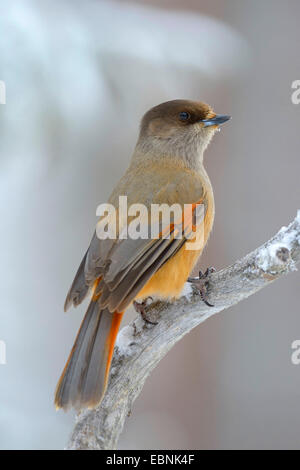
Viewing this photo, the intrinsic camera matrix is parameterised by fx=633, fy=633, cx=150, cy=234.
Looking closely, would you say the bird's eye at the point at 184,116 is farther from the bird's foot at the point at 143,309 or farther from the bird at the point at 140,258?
the bird's foot at the point at 143,309

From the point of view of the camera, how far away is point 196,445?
6.15 metres

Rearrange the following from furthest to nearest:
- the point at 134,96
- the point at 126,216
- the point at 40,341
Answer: the point at 40,341
the point at 134,96
the point at 126,216

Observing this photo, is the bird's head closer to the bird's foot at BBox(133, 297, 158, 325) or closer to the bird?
the bird

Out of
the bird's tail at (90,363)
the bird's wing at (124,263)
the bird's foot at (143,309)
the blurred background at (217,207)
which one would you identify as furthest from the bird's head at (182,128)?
the bird's tail at (90,363)

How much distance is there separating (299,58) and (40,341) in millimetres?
3678

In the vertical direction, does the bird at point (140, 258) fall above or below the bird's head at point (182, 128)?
below

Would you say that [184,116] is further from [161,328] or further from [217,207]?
[217,207]

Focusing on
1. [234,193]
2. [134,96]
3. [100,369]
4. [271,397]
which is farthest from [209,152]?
[100,369]

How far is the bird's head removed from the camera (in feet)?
13.5

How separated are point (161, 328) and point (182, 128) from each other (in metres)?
1.48

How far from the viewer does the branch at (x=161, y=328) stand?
2.88 meters

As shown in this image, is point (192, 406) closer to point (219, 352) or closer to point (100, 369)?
point (219, 352)

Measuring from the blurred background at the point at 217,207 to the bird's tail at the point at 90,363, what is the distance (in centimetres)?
218

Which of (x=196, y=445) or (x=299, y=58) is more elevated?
(x=299, y=58)
